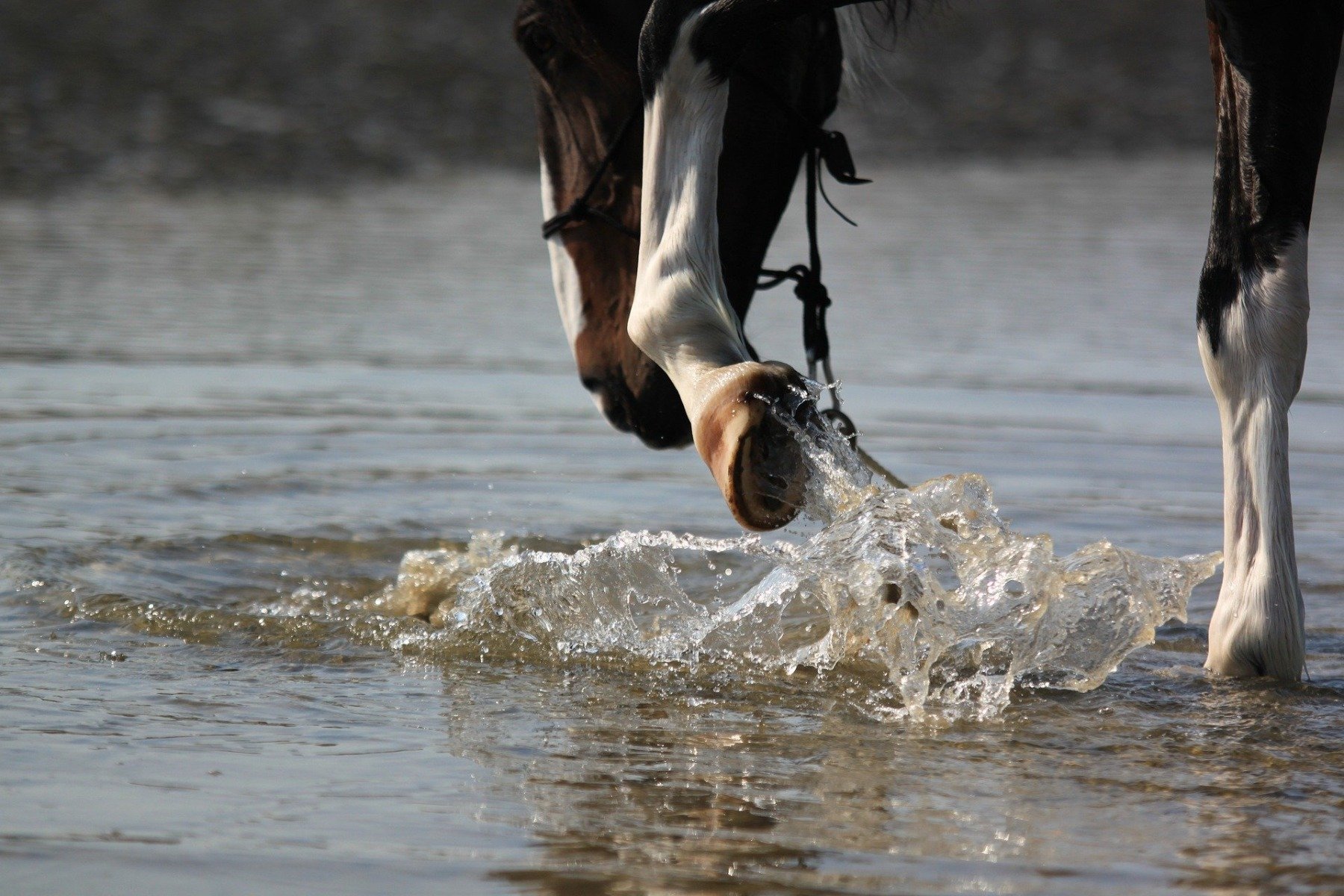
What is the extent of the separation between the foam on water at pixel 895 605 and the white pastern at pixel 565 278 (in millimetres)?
569

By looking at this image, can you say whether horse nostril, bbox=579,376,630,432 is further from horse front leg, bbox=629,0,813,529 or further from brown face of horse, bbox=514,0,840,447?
horse front leg, bbox=629,0,813,529

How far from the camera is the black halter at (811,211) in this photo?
3283mm

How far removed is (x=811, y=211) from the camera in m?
3.49

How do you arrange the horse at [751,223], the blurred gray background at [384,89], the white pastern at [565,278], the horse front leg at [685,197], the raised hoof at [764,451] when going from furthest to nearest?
1. the blurred gray background at [384,89]
2. the white pastern at [565,278]
3. the horse front leg at [685,197]
4. the horse at [751,223]
5. the raised hoof at [764,451]

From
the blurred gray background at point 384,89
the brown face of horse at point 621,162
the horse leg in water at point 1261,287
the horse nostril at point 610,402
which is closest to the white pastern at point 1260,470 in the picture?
the horse leg in water at point 1261,287

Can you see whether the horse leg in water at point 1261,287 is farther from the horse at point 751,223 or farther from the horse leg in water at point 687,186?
the horse leg in water at point 687,186

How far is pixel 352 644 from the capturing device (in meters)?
2.96

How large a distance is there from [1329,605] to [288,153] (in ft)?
32.9

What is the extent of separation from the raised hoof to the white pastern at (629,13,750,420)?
1.08 ft

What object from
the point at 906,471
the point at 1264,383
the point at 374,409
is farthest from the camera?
the point at 374,409

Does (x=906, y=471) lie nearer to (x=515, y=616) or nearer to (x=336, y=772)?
(x=515, y=616)

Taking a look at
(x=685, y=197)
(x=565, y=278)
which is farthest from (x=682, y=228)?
(x=565, y=278)

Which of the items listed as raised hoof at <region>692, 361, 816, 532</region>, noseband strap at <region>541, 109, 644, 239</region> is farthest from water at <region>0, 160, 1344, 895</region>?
noseband strap at <region>541, 109, 644, 239</region>

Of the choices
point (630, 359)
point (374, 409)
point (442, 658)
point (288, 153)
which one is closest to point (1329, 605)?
point (630, 359)
